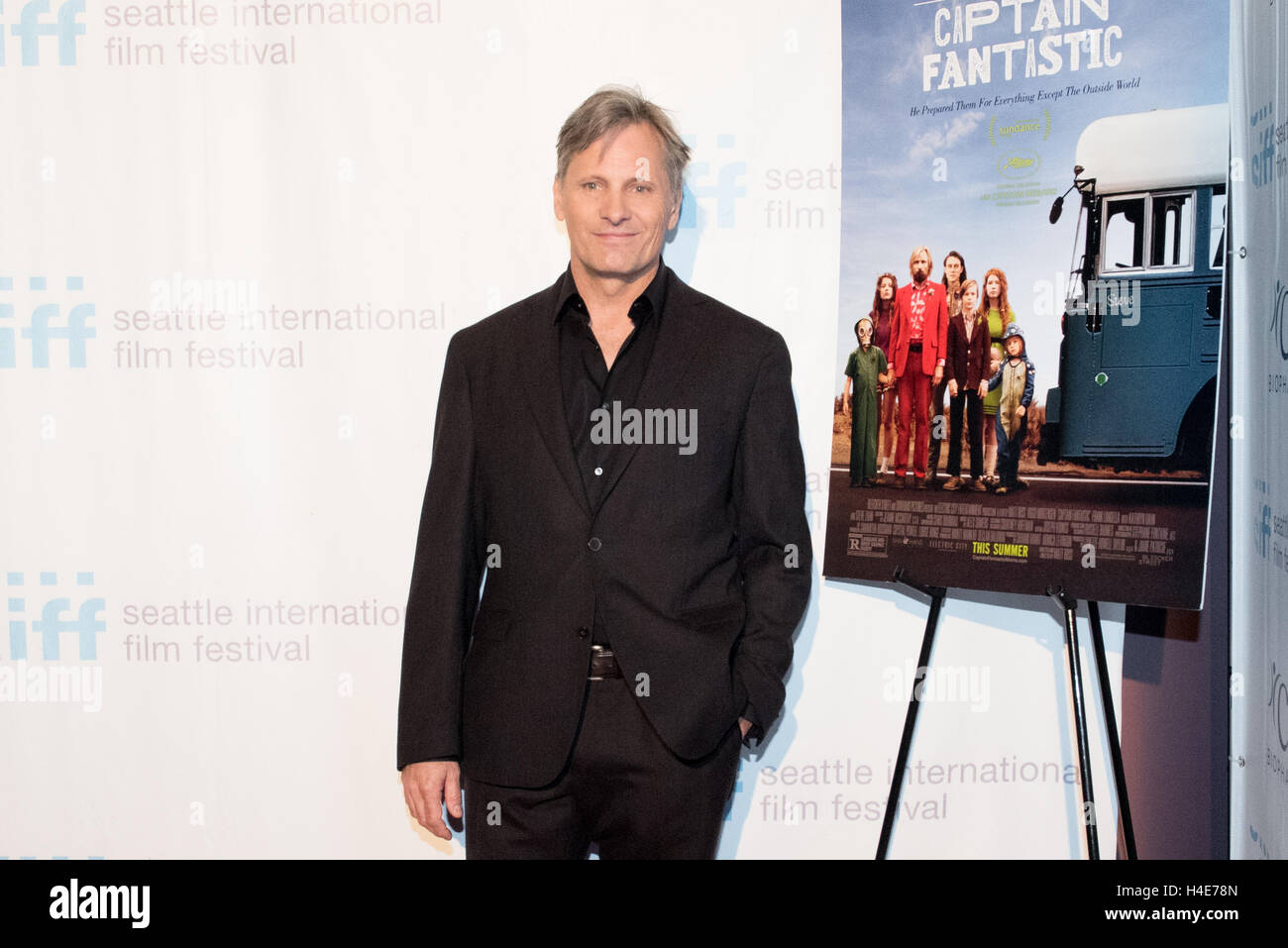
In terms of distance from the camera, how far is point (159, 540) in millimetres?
2697

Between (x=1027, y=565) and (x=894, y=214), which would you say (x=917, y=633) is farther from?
(x=894, y=214)

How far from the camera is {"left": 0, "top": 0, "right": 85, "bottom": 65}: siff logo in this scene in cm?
264

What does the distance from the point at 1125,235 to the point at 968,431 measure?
1.73ft

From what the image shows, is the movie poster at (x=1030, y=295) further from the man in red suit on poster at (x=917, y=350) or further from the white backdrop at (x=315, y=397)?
the white backdrop at (x=315, y=397)

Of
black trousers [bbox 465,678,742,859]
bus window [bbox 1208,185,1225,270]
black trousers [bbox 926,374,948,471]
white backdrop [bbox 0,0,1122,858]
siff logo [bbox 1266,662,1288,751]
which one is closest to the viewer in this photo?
black trousers [bbox 465,678,742,859]

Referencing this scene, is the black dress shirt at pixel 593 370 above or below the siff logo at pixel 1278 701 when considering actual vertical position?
above

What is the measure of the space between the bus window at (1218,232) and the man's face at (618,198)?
1149mm

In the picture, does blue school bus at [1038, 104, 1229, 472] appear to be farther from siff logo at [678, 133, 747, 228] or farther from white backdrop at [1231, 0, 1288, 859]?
siff logo at [678, 133, 747, 228]

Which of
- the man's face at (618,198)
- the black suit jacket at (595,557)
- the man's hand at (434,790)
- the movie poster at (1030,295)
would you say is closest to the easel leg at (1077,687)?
the movie poster at (1030,295)

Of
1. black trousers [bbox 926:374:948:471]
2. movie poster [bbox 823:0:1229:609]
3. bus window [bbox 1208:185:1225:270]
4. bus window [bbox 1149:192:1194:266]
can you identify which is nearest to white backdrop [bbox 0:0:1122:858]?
movie poster [bbox 823:0:1229:609]

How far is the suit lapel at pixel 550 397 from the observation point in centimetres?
205
